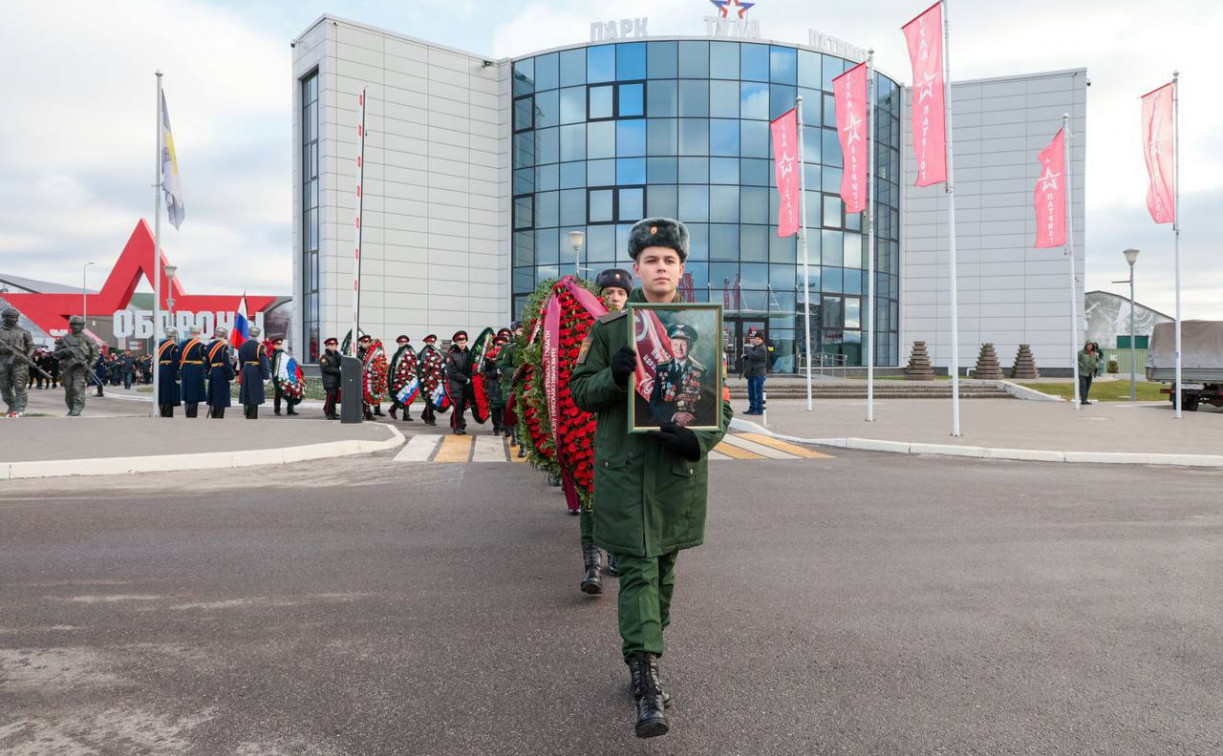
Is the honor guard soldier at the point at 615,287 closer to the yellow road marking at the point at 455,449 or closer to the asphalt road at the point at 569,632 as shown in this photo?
the asphalt road at the point at 569,632

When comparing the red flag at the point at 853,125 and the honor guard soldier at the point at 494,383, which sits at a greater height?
the red flag at the point at 853,125

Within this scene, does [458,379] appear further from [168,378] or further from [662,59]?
[662,59]

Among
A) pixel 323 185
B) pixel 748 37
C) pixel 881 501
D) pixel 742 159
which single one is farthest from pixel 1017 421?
pixel 323 185

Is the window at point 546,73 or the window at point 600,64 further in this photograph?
the window at point 546,73

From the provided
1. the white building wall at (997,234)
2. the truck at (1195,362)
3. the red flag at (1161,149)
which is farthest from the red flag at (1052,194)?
the white building wall at (997,234)

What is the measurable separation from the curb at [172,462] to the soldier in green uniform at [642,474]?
794 cm

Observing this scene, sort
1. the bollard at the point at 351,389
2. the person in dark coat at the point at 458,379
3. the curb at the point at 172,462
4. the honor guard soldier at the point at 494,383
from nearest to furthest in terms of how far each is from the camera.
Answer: the curb at the point at 172,462
the honor guard soldier at the point at 494,383
the person in dark coat at the point at 458,379
the bollard at the point at 351,389

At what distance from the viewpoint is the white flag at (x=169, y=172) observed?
1734 cm

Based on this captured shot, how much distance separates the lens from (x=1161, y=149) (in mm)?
17656

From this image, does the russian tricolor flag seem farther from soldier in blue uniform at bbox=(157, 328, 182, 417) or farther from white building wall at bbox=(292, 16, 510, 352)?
white building wall at bbox=(292, 16, 510, 352)

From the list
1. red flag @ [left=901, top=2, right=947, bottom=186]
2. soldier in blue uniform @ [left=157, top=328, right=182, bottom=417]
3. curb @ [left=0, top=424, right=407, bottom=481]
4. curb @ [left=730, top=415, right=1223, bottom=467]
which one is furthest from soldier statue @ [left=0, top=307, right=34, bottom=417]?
red flag @ [left=901, top=2, right=947, bottom=186]

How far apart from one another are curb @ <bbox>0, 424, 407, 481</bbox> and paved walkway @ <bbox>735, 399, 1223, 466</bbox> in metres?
8.11

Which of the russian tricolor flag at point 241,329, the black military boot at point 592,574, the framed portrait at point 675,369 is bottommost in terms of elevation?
the black military boot at point 592,574

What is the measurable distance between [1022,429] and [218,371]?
52.7 ft
